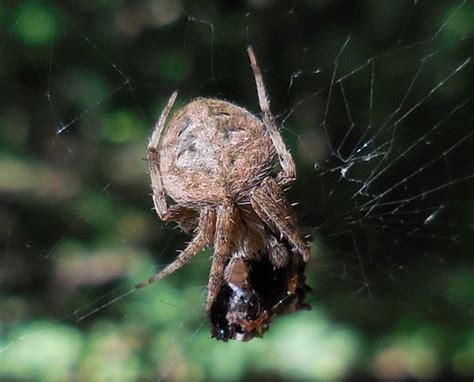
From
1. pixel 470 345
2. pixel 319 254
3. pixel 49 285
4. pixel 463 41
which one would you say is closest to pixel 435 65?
pixel 463 41

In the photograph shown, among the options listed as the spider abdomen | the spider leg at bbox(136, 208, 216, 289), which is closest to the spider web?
the spider leg at bbox(136, 208, 216, 289)

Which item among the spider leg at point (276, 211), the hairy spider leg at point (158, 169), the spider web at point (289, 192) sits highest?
the hairy spider leg at point (158, 169)

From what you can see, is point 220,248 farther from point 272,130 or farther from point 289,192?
point 289,192

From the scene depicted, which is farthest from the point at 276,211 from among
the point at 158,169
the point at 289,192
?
the point at 289,192

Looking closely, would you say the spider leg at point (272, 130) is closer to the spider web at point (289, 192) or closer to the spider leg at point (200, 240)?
the spider leg at point (200, 240)

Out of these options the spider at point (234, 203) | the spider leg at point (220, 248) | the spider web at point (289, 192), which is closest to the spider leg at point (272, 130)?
the spider at point (234, 203)

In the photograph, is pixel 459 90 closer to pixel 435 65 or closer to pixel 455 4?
pixel 435 65
